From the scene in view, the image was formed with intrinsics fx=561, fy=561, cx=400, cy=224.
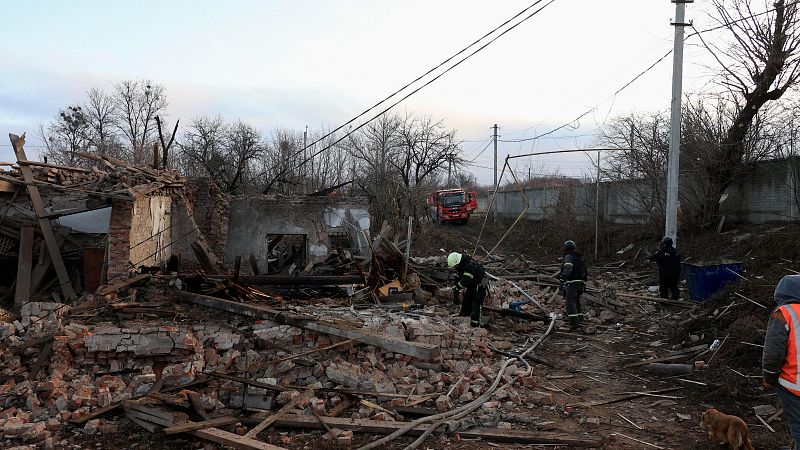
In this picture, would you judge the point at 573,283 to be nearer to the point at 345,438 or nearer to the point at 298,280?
the point at 298,280

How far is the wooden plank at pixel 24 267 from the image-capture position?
11.4 m

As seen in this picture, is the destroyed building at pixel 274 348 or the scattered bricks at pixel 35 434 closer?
the destroyed building at pixel 274 348

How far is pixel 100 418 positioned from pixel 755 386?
849cm

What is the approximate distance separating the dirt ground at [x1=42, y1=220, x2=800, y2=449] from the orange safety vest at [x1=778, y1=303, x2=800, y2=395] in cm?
170

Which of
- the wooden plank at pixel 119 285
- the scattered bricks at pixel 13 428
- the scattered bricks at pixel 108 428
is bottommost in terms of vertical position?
the scattered bricks at pixel 108 428

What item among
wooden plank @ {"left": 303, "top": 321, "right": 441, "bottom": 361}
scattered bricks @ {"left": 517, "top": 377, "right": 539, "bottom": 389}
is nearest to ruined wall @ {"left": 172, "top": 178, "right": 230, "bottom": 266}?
wooden plank @ {"left": 303, "top": 321, "right": 441, "bottom": 361}

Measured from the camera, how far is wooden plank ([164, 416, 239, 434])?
662cm

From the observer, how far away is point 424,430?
6320 millimetres

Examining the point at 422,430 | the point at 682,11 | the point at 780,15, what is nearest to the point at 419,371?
the point at 422,430

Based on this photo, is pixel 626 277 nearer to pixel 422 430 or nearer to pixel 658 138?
pixel 658 138

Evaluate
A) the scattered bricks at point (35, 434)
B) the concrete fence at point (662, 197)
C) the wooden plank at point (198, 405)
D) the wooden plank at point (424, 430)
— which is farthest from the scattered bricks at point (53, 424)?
the concrete fence at point (662, 197)

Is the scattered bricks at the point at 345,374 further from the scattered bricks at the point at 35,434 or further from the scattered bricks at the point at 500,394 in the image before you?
the scattered bricks at the point at 35,434

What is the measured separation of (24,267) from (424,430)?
9791 millimetres

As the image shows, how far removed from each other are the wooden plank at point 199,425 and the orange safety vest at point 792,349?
5.77 meters
